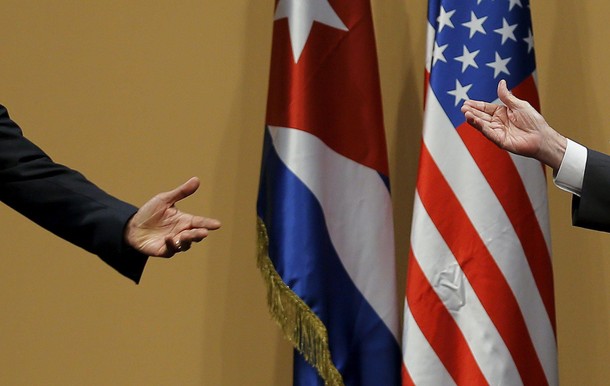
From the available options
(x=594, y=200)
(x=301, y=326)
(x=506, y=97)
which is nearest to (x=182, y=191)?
(x=506, y=97)

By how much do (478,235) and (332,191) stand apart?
43cm

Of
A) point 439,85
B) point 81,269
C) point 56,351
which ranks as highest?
point 439,85

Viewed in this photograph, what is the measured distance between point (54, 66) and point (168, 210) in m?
1.71

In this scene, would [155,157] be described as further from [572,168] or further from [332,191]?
[572,168]

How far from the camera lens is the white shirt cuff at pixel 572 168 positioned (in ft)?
7.56

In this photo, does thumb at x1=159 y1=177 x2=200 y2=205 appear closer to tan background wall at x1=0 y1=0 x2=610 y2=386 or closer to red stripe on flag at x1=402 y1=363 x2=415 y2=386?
red stripe on flag at x1=402 y1=363 x2=415 y2=386

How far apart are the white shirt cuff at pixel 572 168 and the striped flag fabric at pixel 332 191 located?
878 mm

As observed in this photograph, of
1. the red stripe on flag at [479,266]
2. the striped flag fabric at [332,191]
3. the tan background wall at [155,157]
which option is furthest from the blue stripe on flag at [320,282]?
the tan background wall at [155,157]

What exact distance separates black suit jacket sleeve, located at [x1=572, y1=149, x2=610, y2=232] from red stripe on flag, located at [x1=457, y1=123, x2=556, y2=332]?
2.24 feet

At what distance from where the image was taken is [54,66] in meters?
3.57

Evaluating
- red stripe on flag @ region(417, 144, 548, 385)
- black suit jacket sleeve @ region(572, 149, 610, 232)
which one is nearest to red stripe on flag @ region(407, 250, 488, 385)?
red stripe on flag @ region(417, 144, 548, 385)

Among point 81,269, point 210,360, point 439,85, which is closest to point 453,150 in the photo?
point 439,85

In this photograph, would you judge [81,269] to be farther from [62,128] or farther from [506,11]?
[506,11]

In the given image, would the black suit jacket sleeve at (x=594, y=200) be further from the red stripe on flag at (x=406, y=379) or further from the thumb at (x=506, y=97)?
the red stripe on flag at (x=406, y=379)
